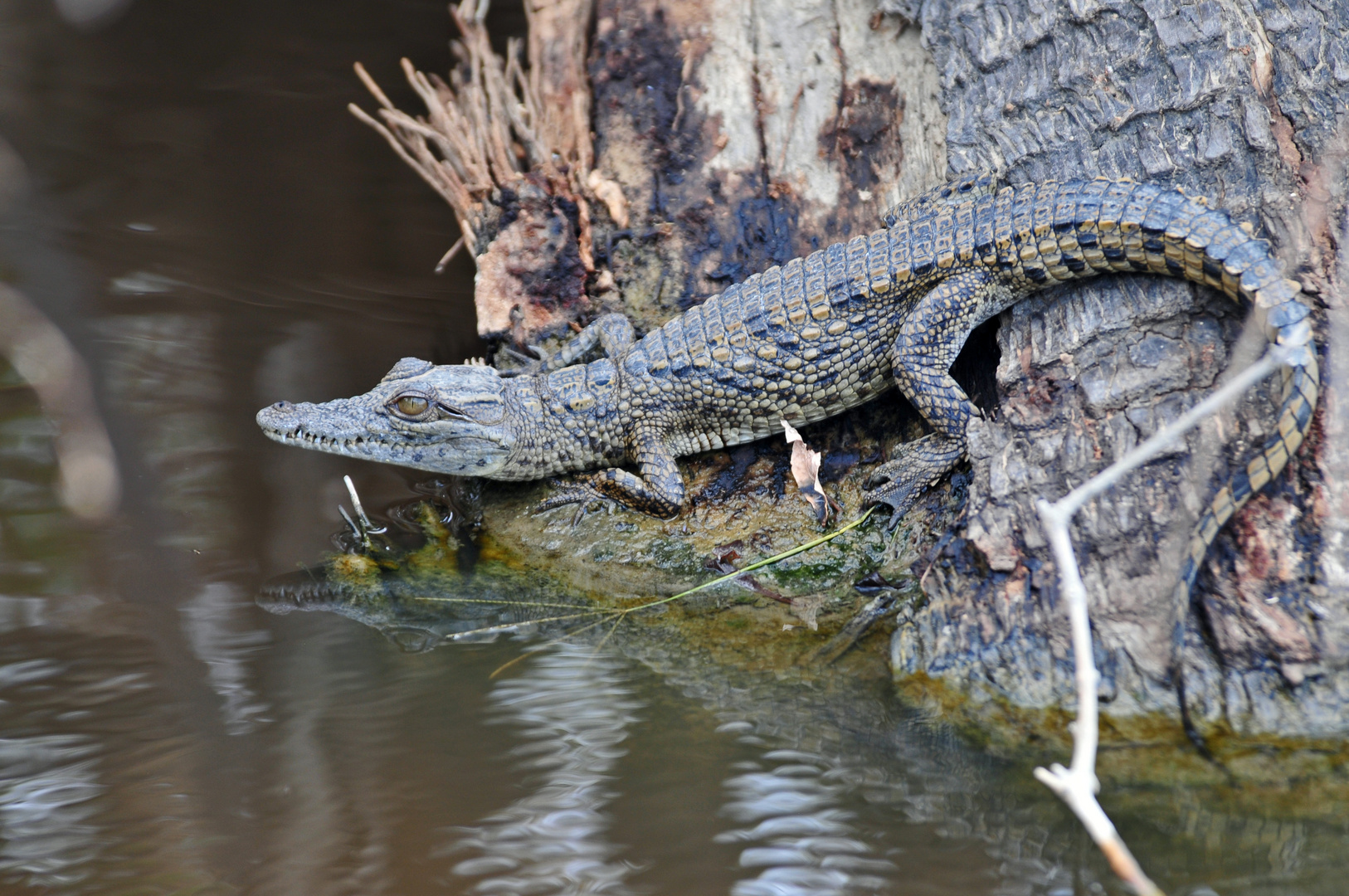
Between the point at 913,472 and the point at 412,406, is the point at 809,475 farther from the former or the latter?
the point at 412,406

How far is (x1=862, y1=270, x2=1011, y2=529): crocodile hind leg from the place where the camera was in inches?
141

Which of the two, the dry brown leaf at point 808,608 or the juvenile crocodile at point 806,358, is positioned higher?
the juvenile crocodile at point 806,358

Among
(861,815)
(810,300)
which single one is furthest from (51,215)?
(861,815)

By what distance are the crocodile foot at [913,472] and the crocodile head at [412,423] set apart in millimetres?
1673

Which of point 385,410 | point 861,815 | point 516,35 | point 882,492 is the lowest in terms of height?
point 861,815

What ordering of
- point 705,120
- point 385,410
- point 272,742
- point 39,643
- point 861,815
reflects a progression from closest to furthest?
point 861,815
point 272,742
point 39,643
point 385,410
point 705,120

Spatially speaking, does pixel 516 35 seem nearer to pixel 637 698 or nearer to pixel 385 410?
pixel 385 410

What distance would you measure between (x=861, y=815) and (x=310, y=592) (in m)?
2.46

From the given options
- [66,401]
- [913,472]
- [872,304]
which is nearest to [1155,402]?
[913,472]

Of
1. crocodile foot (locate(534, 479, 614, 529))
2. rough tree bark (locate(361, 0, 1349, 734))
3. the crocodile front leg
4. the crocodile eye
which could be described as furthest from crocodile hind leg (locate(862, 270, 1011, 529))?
the crocodile eye

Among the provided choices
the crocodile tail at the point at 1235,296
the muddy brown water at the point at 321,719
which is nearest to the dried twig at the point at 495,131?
the muddy brown water at the point at 321,719

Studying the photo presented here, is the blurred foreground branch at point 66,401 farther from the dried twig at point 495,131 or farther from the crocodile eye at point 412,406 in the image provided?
the dried twig at point 495,131

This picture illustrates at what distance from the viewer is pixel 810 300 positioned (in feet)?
12.5

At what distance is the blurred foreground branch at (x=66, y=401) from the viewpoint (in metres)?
4.16
